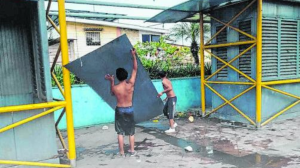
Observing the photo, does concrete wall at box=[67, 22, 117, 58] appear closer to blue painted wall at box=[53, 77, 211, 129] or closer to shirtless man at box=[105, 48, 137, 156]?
blue painted wall at box=[53, 77, 211, 129]

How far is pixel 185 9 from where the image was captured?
7176 mm

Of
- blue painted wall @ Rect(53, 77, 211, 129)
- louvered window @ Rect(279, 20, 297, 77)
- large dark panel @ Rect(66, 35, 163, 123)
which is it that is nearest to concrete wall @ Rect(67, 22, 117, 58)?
blue painted wall @ Rect(53, 77, 211, 129)

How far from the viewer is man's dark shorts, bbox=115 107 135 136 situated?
482 cm

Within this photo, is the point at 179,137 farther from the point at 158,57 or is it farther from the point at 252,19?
the point at 158,57

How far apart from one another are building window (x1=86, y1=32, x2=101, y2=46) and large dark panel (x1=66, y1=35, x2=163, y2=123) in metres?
11.7

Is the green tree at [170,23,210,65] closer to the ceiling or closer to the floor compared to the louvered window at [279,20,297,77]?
closer to the ceiling

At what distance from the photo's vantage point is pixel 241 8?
6977mm

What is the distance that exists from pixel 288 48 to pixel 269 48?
2.80 feet

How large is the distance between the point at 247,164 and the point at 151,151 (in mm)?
1902

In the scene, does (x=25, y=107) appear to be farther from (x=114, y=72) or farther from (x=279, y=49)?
(x=279, y=49)

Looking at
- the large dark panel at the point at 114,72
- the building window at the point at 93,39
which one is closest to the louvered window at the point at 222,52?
the large dark panel at the point at 114,72

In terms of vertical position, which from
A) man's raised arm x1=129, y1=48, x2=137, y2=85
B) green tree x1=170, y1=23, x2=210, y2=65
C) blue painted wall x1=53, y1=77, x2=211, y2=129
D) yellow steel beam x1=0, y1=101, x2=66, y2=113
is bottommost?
blue painted wall x1=53, y1=77, x2=211, y2=129

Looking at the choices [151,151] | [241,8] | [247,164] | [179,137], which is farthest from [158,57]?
[247,164]

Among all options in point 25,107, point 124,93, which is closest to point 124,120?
point 124,93
